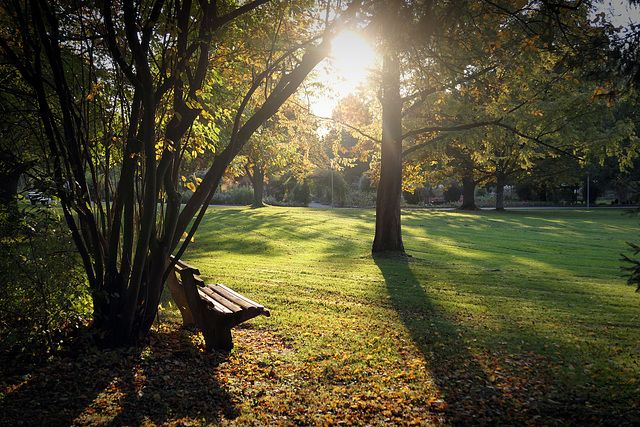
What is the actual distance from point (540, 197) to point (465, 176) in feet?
87.6

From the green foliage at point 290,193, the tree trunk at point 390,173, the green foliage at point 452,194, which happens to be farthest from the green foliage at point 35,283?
the green foliage at point 452,194

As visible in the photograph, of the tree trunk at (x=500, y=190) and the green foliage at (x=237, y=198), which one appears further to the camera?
the green foliage at (x=237, y=198)

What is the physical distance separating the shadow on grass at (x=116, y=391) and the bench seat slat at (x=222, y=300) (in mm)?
595

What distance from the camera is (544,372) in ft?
15.9

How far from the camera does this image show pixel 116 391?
3.90 meters

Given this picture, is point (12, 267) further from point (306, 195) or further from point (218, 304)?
point (306, 195)

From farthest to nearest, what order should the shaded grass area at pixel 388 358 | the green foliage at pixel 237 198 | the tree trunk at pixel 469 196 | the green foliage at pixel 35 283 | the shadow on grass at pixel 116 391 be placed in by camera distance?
the green foliage at pixel 237 198 → the tree trunk at pixel 469 196 → the green foliage at pixel 35 283 → the shaded grass area at pixel 388 358 → the shadow on grass at pixel 116 391

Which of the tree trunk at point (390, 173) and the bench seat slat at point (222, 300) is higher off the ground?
Answer: the tree trunk at point (390, 173)

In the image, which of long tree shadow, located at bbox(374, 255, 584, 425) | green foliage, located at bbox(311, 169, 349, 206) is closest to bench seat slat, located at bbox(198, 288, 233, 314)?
long tree shadow, located at bbox(374, 255, 584, 425)

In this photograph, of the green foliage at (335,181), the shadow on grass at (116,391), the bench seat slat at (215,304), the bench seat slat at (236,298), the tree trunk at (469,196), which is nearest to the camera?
the shadow on grass at (116,391)

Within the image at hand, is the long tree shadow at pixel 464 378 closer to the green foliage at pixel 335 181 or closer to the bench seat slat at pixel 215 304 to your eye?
the bench seat slat at pixel 215 304

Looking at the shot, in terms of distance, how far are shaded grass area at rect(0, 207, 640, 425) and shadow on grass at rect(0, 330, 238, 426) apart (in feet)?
0.06

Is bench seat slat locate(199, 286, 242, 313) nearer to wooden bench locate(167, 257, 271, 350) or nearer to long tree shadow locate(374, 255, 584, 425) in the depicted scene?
wooden bench locate(167, 257, 271, 350)

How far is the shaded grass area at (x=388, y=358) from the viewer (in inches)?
150
